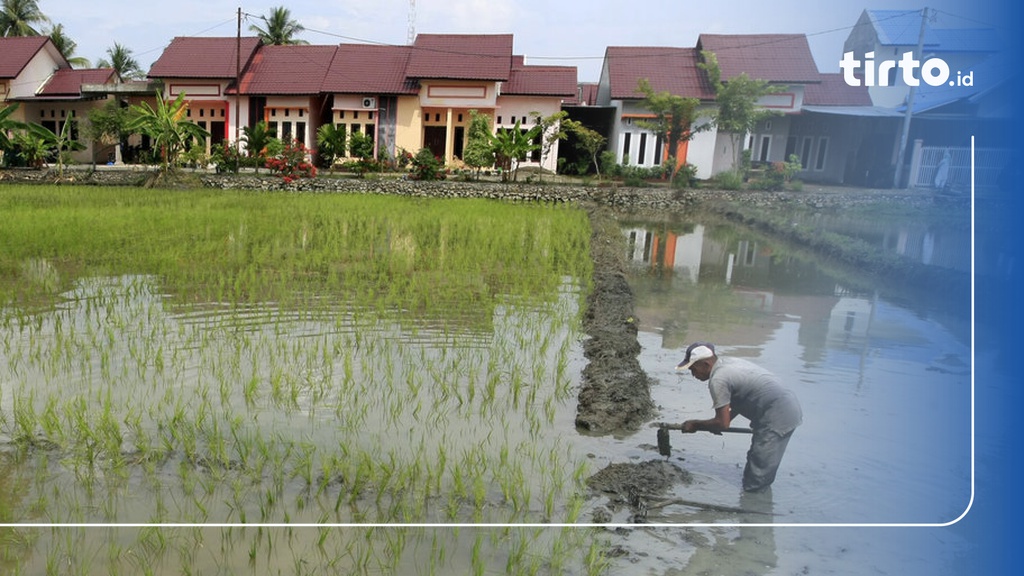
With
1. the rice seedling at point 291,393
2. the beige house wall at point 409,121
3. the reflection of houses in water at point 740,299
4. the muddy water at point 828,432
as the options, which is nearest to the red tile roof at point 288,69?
the beige house wall at point 409,121

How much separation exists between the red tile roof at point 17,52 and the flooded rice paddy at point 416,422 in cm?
1199

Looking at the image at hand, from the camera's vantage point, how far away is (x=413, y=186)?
1471 cm

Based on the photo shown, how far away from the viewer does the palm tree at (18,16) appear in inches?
645

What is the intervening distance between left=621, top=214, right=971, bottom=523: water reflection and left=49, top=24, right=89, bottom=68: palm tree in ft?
53.7

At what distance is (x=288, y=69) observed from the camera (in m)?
17.5

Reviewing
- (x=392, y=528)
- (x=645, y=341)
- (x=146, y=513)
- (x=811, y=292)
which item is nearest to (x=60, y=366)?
(x=146, y=513)

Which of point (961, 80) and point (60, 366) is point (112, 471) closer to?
point (60, 366)

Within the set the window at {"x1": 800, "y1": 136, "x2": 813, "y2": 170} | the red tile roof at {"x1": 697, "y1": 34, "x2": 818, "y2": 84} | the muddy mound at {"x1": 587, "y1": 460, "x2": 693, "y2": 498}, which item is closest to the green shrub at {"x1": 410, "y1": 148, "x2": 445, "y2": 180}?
the red tile roof at {"x1": 697, "y1": 34, "x2": 818, "y2": 84}

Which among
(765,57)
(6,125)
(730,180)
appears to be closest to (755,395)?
(730,180)

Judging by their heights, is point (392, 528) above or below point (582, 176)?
below

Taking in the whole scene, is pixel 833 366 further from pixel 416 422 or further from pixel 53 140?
pixel 53 140

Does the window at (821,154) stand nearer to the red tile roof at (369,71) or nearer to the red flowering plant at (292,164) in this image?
the red tile roof at (369,71)

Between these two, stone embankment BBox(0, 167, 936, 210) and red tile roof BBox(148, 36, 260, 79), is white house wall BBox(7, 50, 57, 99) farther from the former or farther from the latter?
red tile roof BBox(148, 36, 260, 79)

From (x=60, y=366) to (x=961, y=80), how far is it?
4203 mm
